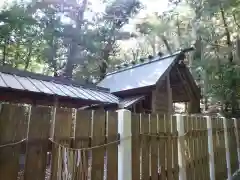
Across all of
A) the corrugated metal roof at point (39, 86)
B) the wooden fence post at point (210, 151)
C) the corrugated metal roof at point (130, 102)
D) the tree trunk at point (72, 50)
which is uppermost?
the tree trunk at point (72, 50)

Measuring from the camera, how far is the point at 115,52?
735 inches

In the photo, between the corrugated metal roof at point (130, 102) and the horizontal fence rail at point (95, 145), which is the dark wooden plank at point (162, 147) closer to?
the horizontal fence rail at point (95, 145)

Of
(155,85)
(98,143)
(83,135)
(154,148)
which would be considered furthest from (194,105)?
(83,135)

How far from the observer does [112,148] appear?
98.6 inches

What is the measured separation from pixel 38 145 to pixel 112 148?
91cm

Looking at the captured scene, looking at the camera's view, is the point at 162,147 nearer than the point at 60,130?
No

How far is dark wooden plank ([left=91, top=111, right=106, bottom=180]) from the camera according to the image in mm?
2262

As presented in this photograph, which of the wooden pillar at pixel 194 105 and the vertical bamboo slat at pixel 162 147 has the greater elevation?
the wooden pillar at pixel 194 105

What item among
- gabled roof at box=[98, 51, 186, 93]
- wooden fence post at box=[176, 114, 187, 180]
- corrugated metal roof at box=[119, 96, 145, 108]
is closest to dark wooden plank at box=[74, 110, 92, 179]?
wooden fence post at box=[176, 114, 187, 180]

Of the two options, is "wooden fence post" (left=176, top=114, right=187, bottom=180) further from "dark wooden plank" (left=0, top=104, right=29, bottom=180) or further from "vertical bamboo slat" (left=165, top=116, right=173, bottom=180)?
"dark wooden plank" (left=0, top=104, right=29, bottom=180)

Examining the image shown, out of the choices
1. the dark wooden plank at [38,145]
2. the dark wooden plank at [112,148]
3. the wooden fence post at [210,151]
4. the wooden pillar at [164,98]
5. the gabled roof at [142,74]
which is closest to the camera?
the dark wooden plank at [38,145]

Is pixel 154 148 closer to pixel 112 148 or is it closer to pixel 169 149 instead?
pixel 169 149

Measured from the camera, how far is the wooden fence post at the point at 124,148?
8.20 ft

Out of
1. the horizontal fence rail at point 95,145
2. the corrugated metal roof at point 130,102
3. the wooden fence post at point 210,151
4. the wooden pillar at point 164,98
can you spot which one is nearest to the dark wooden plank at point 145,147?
the horizontal fence rail at point 95,145
